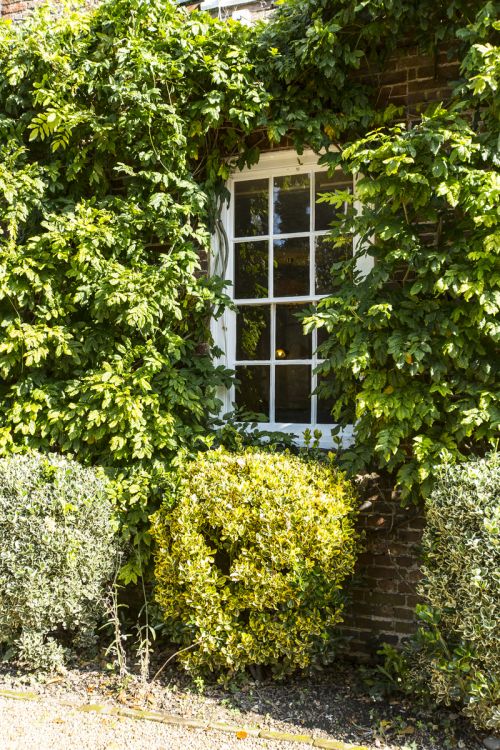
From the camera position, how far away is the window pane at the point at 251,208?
4.79 meters

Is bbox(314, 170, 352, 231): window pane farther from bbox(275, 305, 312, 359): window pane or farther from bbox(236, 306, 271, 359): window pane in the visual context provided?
bbox(236, 306, 271, 359): window pane

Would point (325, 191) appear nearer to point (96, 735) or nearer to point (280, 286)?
point (280, 286)

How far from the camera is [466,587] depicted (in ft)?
9.62

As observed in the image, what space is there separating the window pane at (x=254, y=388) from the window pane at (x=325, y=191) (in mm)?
1103

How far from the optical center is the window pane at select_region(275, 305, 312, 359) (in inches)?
183

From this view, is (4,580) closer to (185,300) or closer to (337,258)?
(185,300)

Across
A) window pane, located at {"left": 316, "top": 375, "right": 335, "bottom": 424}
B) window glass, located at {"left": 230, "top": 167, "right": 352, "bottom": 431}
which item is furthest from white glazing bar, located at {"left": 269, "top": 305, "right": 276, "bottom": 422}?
window pane, located at {"left": 316, "top": 375, "right": 335, "bottom": 424}

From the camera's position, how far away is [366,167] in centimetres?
403

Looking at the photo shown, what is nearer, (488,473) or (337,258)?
(488,473)

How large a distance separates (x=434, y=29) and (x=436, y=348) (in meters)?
1.97

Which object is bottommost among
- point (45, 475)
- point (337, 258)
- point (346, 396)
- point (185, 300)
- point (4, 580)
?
point (4, 580)

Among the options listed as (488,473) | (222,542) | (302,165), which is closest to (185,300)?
(302,165)

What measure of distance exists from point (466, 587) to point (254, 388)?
7.33ft

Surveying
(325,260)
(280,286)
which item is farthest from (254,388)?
(325,260)
